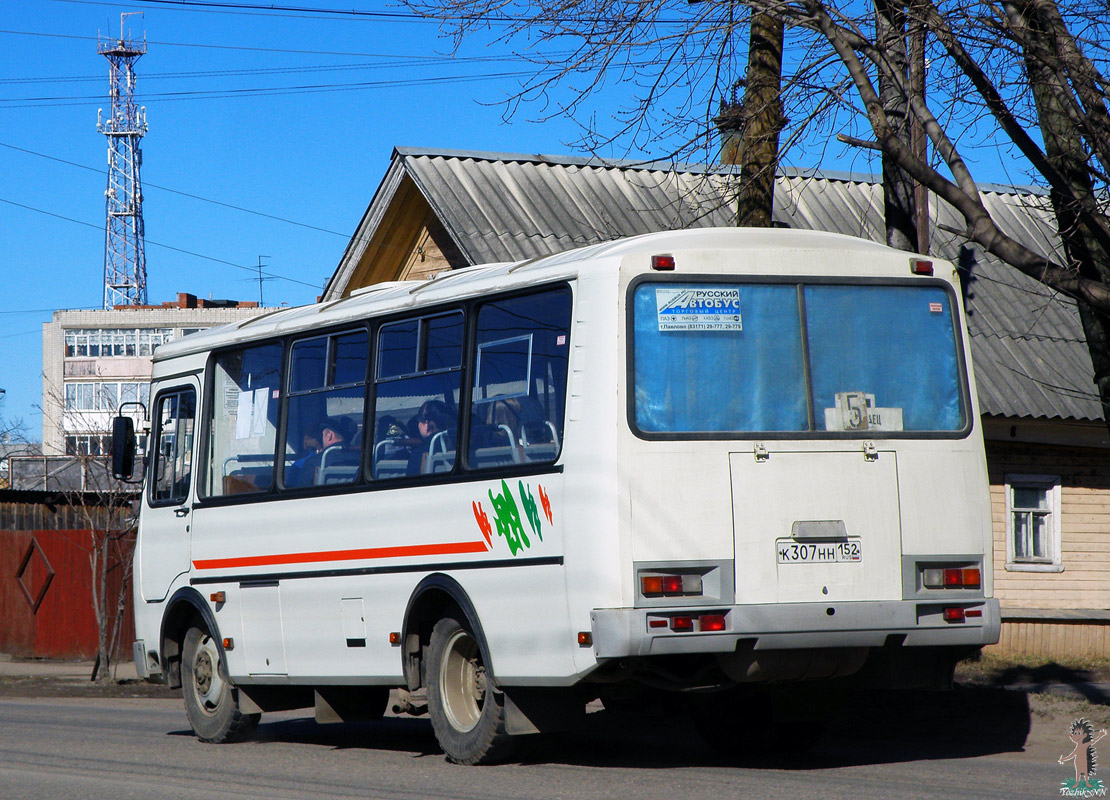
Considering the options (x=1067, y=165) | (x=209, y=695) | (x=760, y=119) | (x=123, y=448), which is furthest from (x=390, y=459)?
(x=1067, y=165)

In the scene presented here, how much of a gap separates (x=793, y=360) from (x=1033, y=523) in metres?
11.6

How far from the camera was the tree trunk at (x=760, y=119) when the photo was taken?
11.9 m

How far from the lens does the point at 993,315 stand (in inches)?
781

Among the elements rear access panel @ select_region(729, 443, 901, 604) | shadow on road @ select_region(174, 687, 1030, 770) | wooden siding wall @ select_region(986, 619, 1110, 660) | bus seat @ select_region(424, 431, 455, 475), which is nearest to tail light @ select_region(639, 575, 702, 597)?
rear access panel @ select_region(729, 443, 901, 604)

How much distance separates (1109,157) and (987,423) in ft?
27.0

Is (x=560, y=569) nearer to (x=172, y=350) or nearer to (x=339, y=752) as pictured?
(x=339, y=752)

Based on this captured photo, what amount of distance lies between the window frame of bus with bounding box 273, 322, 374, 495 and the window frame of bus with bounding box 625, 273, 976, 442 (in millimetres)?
2434

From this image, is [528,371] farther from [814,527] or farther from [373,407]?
[814,527]

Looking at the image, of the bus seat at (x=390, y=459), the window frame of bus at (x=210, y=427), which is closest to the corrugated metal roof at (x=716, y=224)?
the window frame of bus at (x=210, y=427)

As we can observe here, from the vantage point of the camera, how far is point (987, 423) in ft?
59.6

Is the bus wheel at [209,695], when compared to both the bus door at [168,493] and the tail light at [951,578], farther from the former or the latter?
the tail light at [951,578]

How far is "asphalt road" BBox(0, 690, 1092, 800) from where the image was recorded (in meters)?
8.11

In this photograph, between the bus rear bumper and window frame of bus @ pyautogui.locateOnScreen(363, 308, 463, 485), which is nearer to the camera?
the bus rear bumper

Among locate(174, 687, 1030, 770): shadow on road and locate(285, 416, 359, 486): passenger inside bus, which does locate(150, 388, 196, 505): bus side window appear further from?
locate(174, 687, 1030, 770): shadow on road
